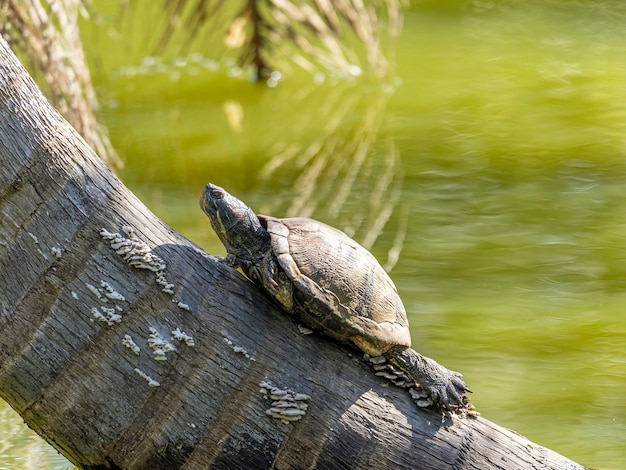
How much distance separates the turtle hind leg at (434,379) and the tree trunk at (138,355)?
Answer: 0.06m

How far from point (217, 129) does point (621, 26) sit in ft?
9.62

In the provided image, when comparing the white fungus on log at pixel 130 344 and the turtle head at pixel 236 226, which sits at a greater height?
the turtle head at pixel 236 226

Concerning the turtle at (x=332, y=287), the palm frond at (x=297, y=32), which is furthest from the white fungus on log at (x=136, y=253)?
the palm frond at (x=297, y=32)

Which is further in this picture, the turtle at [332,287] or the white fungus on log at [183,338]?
the turtle at [332,287]

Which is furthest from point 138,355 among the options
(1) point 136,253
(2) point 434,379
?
(2) point 434,379

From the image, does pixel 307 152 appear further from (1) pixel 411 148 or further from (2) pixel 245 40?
(2) pixel 245 40

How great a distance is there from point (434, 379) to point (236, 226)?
0.60m

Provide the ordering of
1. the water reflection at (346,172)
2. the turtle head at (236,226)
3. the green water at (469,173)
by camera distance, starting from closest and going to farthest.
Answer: the turtle head at (236,226) → the green water at (469,173) → the water reflection at (346,172)

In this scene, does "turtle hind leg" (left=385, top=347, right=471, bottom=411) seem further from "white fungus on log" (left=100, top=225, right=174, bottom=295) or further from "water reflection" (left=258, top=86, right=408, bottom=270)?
"water reflection" (left=258, top=86, right=408, bottom=270)

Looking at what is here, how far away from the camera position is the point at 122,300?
6.66 ft

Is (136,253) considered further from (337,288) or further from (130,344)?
(337,288)

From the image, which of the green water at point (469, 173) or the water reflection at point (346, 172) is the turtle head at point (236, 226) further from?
the water reflection at point (346, 172)

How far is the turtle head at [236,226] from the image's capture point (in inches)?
93.3

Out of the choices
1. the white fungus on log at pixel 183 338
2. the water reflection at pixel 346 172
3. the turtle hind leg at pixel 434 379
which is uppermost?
the water reflection at pixel 346 172
